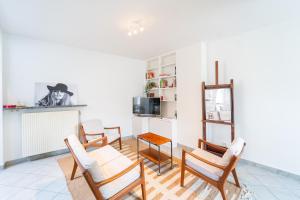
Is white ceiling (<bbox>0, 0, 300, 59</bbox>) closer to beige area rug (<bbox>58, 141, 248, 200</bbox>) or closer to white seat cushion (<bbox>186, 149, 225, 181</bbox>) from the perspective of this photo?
white seat cushion (<bbox>186, 149, 225, 181</bbox>)

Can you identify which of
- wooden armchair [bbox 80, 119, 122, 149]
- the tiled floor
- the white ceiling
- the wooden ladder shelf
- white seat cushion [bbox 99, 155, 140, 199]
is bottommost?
the tiled floor

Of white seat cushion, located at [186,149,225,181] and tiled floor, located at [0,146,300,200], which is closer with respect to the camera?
white seat cushion, located at [186,149,225,181]

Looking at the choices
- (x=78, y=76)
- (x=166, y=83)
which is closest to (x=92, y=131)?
(x=78, y=76)

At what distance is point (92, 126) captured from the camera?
3449 millimetres

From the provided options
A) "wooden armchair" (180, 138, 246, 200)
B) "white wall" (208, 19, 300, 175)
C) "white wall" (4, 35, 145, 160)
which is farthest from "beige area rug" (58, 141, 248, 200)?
"white wall" (4, 35, 145, 160)

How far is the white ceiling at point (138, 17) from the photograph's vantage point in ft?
6.15

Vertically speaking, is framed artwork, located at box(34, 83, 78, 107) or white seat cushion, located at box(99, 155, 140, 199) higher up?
framed artwork, located at box(34, 83, 78, 107)

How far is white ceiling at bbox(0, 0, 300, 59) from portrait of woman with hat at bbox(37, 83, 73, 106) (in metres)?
1.05

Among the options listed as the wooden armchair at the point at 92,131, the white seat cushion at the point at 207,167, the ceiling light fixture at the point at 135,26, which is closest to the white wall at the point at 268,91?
the white seat cushion at the point at 207,167

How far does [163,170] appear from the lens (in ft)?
8.20

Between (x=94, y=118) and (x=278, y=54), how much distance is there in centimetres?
425

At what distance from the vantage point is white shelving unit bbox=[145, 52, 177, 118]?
4.08 meters

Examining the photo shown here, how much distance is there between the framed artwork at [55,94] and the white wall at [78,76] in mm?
113

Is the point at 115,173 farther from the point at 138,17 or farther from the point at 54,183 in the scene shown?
the point at 138,17
